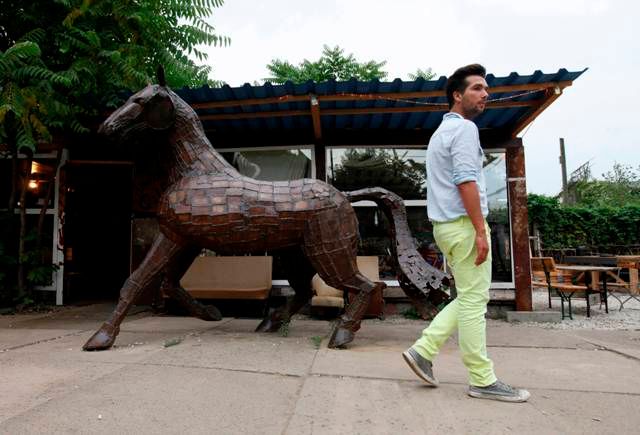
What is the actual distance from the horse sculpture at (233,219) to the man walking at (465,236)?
1127 millimetres

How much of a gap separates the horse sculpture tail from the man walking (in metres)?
1.22

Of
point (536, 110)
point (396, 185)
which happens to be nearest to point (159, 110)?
point (396, 185)

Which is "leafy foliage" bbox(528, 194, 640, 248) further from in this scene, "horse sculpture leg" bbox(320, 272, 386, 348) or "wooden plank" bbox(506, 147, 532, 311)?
"horse sculpture leg" bbox(320, 272, 386, 348)

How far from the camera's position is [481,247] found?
2.16 metres

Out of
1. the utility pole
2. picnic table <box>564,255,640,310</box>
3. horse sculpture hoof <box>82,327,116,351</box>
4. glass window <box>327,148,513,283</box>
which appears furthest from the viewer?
the utility pole

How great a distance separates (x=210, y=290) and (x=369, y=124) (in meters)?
3.19

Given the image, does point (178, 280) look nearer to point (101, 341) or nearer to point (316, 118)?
point (101, 341)

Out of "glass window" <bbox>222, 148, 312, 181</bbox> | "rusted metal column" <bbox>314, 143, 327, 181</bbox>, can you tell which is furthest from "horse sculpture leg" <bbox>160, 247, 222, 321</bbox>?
"rusted metal column" <bbox>314, 143, 327, 181</bbox>

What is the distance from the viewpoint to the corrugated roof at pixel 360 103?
4.62 metres

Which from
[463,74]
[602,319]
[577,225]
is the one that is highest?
[463,74]

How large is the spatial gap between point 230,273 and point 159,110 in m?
2.85

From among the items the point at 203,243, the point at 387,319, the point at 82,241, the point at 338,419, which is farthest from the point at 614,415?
the point at 82,241

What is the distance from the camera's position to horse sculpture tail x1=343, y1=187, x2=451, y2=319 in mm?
3561

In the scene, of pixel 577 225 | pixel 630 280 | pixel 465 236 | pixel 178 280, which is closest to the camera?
pixel 465 236
